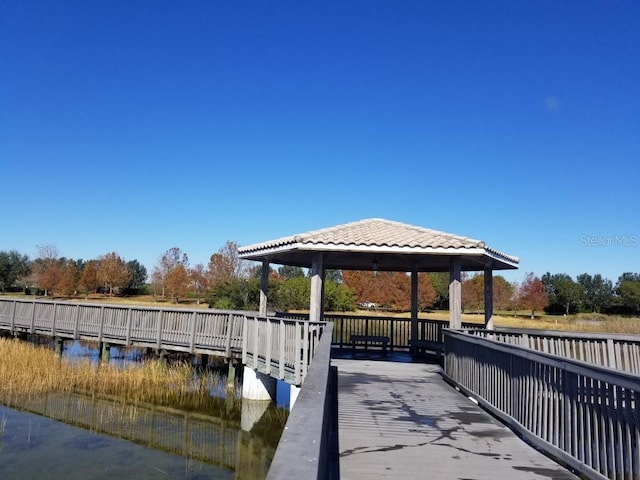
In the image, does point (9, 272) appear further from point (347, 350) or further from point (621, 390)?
point (621, 390)

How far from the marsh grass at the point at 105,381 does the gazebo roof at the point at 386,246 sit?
4.30 meters

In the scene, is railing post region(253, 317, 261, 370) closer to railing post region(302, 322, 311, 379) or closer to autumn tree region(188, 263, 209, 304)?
railing post region(302, 322, 311, 379)

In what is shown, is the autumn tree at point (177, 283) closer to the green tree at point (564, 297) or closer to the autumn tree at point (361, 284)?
the autumn tree at point (361, 284)

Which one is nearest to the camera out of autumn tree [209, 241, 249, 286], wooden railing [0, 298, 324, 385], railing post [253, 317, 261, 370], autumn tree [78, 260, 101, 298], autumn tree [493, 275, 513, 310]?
wooden railing [0, 298, 324, 385]

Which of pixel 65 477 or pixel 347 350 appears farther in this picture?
pixel 347 350

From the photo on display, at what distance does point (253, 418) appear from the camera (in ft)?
35.8

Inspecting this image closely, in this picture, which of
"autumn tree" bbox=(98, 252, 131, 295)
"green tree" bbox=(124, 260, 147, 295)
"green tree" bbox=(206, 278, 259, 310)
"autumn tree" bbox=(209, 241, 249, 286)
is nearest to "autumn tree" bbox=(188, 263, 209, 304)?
"autumn tree" bbox=(209, 241, 249, 286)

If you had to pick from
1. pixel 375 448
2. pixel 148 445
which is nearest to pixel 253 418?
pixel 148 445

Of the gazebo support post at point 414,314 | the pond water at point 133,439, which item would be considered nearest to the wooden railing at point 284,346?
the pond water at point 133,439

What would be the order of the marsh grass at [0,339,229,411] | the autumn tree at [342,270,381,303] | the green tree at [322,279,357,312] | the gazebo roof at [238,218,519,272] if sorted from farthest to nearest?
the autumn tree at [342,270,381,303], the green tree at [322,279,357,312], the marsh grass at [0,339,229,411], the gazebo roof at [238,218,519,272]

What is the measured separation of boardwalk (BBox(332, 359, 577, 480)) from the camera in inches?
149

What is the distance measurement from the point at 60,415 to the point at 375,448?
9.44 meters

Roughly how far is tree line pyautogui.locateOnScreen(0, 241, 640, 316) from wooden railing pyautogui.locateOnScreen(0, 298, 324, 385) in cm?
2021

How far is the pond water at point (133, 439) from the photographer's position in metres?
7.95
